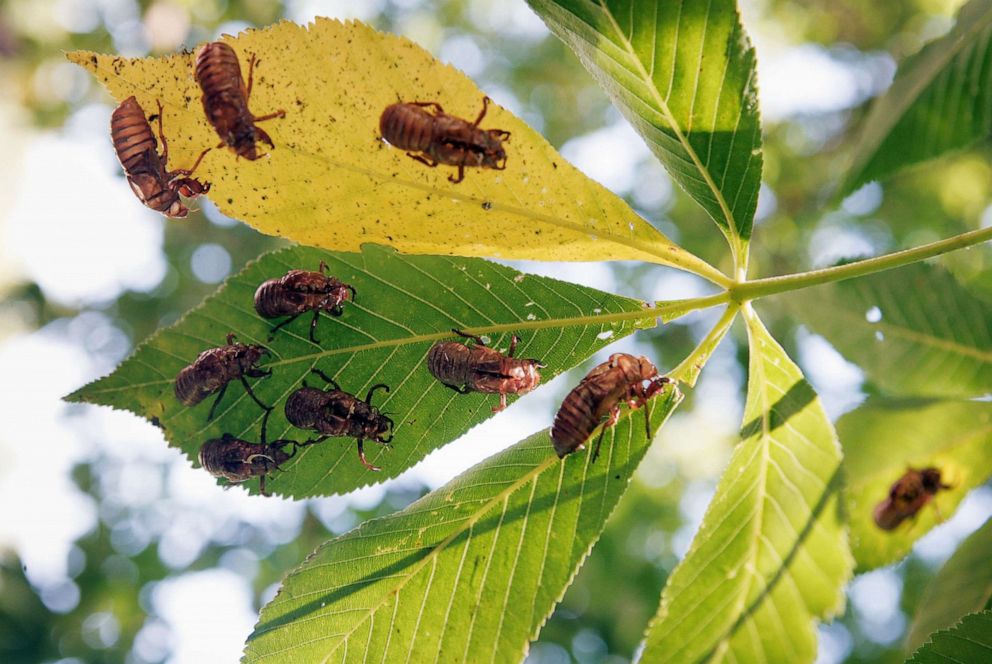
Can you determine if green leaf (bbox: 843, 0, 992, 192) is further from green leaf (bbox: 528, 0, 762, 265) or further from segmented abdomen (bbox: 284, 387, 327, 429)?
segmented abdomen (bbox: 284, 387, 327, 429)

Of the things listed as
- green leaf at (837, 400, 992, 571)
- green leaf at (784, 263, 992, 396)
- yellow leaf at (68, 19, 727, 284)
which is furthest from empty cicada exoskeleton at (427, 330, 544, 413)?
green leaf at (784, 263, 992, 396)

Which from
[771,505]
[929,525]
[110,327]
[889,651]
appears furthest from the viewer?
[110,327]

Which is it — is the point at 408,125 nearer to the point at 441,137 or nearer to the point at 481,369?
the point at 441,137

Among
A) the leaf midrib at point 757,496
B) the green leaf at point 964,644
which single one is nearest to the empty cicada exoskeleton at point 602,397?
the leaf midrib at point 757,496

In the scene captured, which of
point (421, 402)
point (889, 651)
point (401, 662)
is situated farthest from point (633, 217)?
point (889, 651)

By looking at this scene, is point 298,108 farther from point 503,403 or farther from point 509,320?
point 503,403

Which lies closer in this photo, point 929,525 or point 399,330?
point 399,330

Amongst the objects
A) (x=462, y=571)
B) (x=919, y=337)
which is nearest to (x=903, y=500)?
(x=919, y=337)
